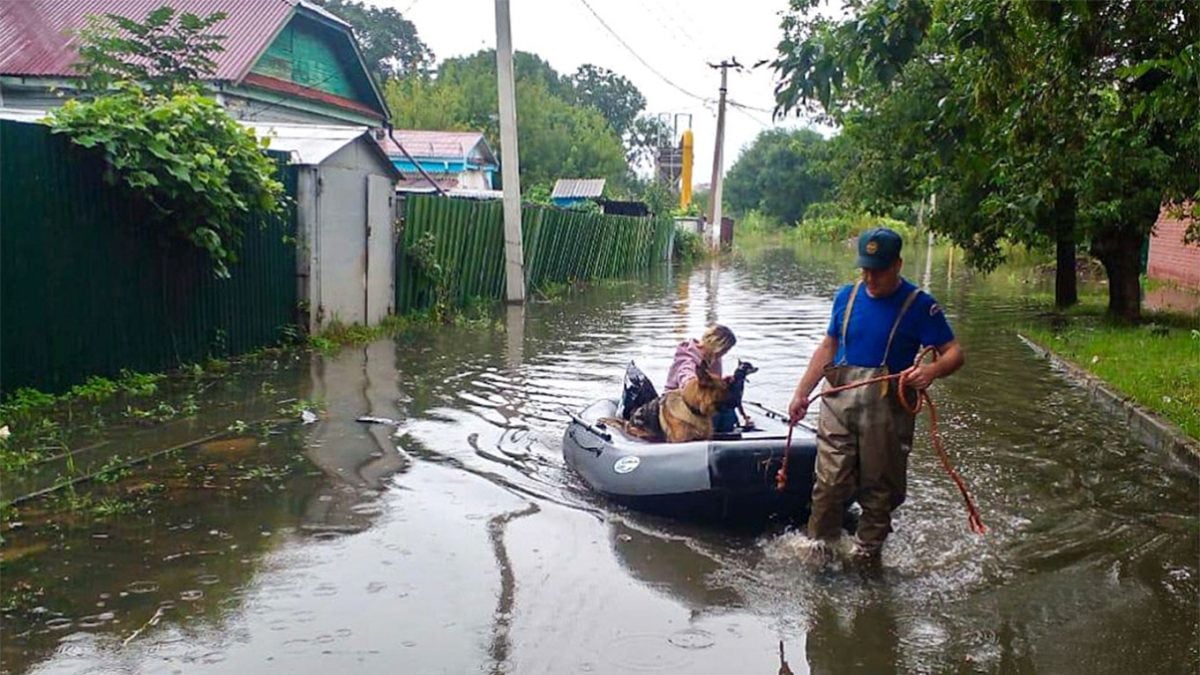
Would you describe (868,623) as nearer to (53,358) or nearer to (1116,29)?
(1116,29)

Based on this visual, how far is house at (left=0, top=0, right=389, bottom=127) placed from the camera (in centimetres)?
1862

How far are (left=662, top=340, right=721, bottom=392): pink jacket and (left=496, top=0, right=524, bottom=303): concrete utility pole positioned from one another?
1243cm

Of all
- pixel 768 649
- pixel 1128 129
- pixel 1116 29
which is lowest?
pixel 768 649

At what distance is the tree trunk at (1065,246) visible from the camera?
16.9 m

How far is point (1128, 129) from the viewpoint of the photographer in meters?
10.1

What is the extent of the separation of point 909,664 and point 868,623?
0.48 m

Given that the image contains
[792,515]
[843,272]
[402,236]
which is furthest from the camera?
[843,272]

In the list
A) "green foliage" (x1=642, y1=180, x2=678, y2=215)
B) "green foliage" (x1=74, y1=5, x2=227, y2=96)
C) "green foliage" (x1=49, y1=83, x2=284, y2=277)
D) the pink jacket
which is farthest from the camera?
"green foliage" (x1=642, y1=180, x2=678, y2=215)

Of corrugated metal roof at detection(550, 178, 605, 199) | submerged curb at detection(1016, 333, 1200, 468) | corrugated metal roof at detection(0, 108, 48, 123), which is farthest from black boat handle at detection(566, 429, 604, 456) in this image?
corrugated metal roof at detection(550, 178, 605, 199)

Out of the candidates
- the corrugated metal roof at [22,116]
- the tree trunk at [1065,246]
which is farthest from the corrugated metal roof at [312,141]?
the tree trunk at [1065,246]

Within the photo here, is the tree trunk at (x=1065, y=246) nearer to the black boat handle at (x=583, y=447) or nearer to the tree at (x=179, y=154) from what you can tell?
the black boat handle at (x=583, y=447)

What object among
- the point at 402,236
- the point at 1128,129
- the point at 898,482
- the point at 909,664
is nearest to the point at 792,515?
the point at 898,482

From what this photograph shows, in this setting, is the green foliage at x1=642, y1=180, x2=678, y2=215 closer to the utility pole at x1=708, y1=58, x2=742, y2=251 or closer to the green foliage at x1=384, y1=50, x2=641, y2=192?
the utility pole at x1=708, y1=58, x2=742, y2=251

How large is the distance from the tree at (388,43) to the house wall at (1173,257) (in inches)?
1291
